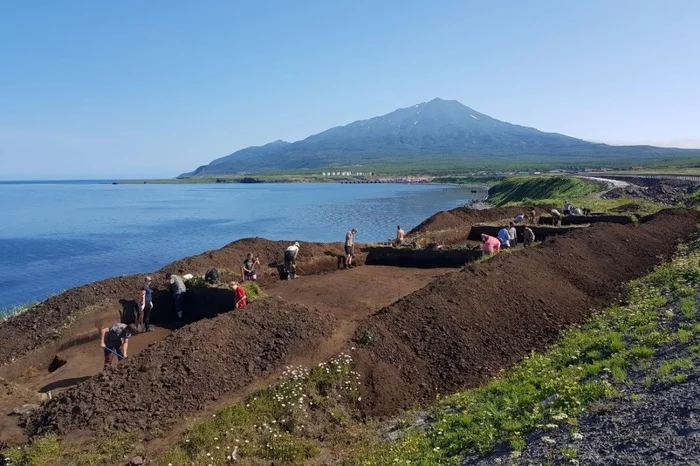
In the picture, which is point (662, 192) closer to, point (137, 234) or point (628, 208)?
point (628, 208)

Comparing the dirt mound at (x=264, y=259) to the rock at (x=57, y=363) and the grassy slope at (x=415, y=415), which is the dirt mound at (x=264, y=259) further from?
the grassy slope at (x=415, y=415)

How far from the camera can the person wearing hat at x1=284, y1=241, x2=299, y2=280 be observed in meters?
19.5

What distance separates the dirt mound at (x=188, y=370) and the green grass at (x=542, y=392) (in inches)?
133

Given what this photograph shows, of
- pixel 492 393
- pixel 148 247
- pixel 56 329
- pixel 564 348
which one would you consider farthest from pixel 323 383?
pixel 148 247

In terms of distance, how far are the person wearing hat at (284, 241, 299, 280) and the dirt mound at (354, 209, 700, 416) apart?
6640mm

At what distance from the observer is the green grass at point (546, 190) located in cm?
5506

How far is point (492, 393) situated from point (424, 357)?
227 centimetres

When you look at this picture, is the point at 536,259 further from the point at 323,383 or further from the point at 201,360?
the point at 201,360

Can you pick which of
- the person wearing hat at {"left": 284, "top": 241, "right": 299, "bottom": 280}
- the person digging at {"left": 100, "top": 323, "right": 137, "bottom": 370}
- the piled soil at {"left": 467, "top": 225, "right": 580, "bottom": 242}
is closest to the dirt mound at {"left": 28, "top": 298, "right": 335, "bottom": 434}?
the person digging at {"left": 100, "top": 323, "right": 137, "bottom": 370}

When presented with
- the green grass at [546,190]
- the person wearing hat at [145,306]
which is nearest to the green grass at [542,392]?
the person wearing hat at [145,306]

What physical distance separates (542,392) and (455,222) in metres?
26.9

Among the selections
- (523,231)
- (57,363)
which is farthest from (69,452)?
(523,231)

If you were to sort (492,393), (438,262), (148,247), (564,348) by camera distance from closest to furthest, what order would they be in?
(492,393), (564,348), (438,262), (148,247)

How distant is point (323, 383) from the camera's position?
10219 mm
